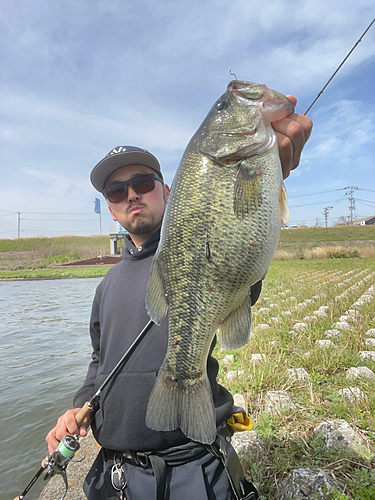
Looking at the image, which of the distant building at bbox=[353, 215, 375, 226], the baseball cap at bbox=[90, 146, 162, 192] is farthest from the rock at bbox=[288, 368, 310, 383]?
the distant building at bbox=[353, 215, 375, 226]

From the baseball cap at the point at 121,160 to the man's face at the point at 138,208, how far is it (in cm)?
3

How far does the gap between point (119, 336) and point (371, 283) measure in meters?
10.8

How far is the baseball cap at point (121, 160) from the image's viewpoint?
2223 mm

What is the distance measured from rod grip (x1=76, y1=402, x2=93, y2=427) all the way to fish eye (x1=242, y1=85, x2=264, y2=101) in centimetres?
204

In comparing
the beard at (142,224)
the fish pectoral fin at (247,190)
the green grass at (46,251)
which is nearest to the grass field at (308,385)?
the fish pectoral fin at (247,190)

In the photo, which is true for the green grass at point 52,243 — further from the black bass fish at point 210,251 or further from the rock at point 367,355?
the black bass fish at point 210,251

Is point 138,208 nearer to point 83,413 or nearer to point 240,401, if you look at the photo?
point 83,413

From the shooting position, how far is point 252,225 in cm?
140

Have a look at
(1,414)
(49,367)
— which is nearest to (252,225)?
(1,414)

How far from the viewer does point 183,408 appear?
1456mm

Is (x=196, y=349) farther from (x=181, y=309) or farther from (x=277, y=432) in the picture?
(x=277, y=432)

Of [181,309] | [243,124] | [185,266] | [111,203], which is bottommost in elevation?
[181,309]

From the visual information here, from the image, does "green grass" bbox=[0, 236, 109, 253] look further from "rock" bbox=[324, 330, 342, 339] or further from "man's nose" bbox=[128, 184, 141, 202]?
"man's nose" bbox=[128, 184, 141, 202]

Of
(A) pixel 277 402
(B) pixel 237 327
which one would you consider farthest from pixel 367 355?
(B) pixel 237 327
